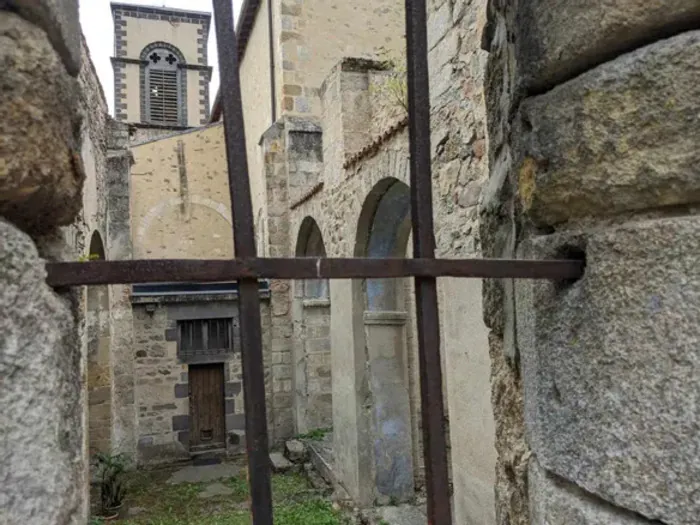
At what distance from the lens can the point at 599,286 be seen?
1028 millimetres

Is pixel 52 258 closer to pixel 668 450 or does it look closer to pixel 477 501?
pixel 668 450

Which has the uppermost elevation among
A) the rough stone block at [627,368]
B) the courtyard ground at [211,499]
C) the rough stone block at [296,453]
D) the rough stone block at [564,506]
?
the rough stone block at [627,368]

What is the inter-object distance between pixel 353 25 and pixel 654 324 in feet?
37.0

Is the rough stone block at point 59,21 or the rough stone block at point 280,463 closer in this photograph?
the rough stone block at point 59,21

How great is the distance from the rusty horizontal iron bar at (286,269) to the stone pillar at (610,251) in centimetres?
8

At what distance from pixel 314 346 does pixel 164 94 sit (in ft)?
55.0

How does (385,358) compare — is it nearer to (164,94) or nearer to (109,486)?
(109,486)

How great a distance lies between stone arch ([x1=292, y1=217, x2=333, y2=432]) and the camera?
30.5 feet

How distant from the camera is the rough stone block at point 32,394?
77 centimetres

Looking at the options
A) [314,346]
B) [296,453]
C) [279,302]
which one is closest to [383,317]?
[314,346]

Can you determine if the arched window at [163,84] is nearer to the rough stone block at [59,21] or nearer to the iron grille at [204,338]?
the iron grille at [204,338]

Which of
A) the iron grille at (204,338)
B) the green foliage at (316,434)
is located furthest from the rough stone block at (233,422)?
the green foliage at (316,434)

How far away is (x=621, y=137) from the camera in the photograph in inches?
39.5

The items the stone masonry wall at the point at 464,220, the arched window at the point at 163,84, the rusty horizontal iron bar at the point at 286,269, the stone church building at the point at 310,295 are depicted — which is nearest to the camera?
the rusty horizontal iron bar at the point at 286,269
